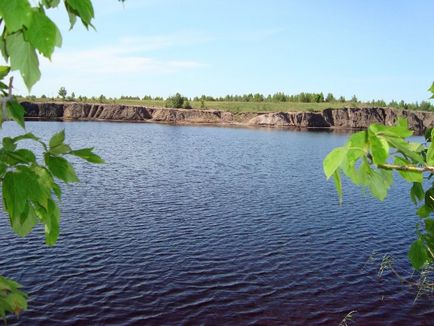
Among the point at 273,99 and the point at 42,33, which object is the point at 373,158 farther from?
the point at 273,99

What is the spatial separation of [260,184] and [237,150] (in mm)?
29479

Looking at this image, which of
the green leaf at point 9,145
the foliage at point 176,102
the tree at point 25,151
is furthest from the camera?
the foliage at point 176,102

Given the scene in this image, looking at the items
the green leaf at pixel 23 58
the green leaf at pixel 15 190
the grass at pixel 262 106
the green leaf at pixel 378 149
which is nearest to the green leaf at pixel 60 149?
the green leaf at pixel 15 190

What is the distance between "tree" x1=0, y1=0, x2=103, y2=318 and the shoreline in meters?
140

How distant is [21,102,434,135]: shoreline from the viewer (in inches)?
5595

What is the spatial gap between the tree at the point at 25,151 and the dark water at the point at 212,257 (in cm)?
1508

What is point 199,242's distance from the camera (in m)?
24.2

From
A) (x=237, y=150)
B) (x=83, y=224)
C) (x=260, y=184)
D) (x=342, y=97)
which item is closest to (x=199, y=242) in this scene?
(x=83, y=224)

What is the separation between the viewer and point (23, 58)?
1653 millimetres

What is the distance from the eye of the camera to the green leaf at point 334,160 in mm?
1548

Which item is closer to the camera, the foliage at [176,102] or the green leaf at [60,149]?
the green leaf at [60,149]

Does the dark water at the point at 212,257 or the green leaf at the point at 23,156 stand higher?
the green leaf at the point at 23,156

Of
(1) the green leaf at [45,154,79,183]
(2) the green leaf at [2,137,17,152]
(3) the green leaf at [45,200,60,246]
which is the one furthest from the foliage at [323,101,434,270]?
(2) the green leaf at [2,137,17,152]

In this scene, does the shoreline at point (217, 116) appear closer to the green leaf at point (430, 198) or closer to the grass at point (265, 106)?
the grass at point (265, 106)
